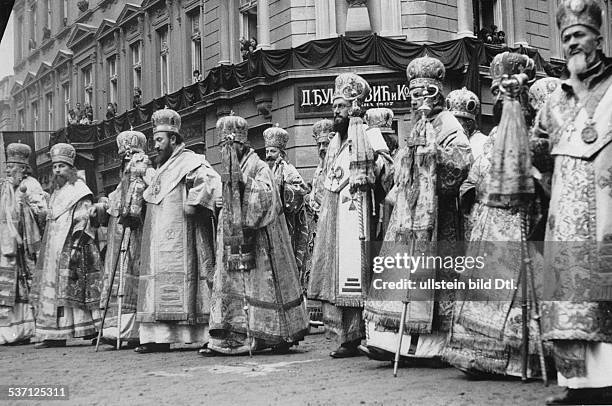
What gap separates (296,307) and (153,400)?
321 cm

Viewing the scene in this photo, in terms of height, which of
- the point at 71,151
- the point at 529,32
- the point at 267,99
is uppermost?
the point at 529,32

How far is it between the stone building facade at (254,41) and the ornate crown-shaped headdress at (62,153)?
4.09 metres

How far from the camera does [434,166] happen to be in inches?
303

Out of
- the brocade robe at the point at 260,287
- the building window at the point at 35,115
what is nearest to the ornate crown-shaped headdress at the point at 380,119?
the brocade robe at the point at 260,287

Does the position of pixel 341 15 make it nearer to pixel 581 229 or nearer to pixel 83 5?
pixel 83 5

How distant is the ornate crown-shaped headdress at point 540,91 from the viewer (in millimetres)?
7285

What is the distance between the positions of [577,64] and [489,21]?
1920cm

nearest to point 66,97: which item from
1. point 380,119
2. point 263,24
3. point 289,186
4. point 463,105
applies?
point 289,186

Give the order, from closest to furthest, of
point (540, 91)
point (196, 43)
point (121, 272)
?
1. point (540, 91)
2. point (121, 272)
3. point (196, 43)

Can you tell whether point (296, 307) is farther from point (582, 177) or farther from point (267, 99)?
point (267, 99)

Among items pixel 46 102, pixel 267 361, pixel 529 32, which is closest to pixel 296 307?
pixel 267 361

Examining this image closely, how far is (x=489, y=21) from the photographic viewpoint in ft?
80.1

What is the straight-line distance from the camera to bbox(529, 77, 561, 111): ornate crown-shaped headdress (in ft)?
23.9

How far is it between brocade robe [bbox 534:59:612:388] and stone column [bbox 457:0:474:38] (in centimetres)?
1745
